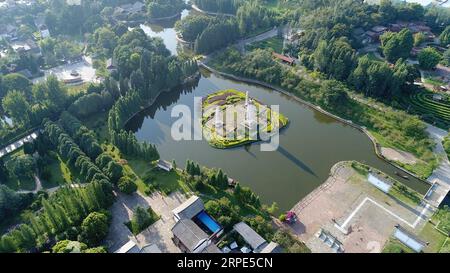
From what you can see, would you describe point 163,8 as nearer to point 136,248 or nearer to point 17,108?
point 17,108

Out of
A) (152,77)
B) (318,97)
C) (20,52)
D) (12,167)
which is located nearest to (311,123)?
(318,97)

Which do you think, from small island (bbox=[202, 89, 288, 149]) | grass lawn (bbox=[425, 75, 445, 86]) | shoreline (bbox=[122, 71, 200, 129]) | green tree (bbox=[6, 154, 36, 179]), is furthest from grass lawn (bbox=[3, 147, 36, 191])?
grass lawn (bbox=[425, 75, 445, 86])

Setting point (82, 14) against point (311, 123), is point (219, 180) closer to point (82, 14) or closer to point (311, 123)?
point (311, 123)

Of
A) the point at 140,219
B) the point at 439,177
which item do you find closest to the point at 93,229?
the point at 140,219

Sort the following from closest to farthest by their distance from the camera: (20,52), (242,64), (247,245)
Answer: (247,245)
(242,64)
(20,52)

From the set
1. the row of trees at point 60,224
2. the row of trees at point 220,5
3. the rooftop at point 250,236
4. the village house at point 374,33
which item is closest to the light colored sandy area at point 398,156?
the rooftop at point 250,236
